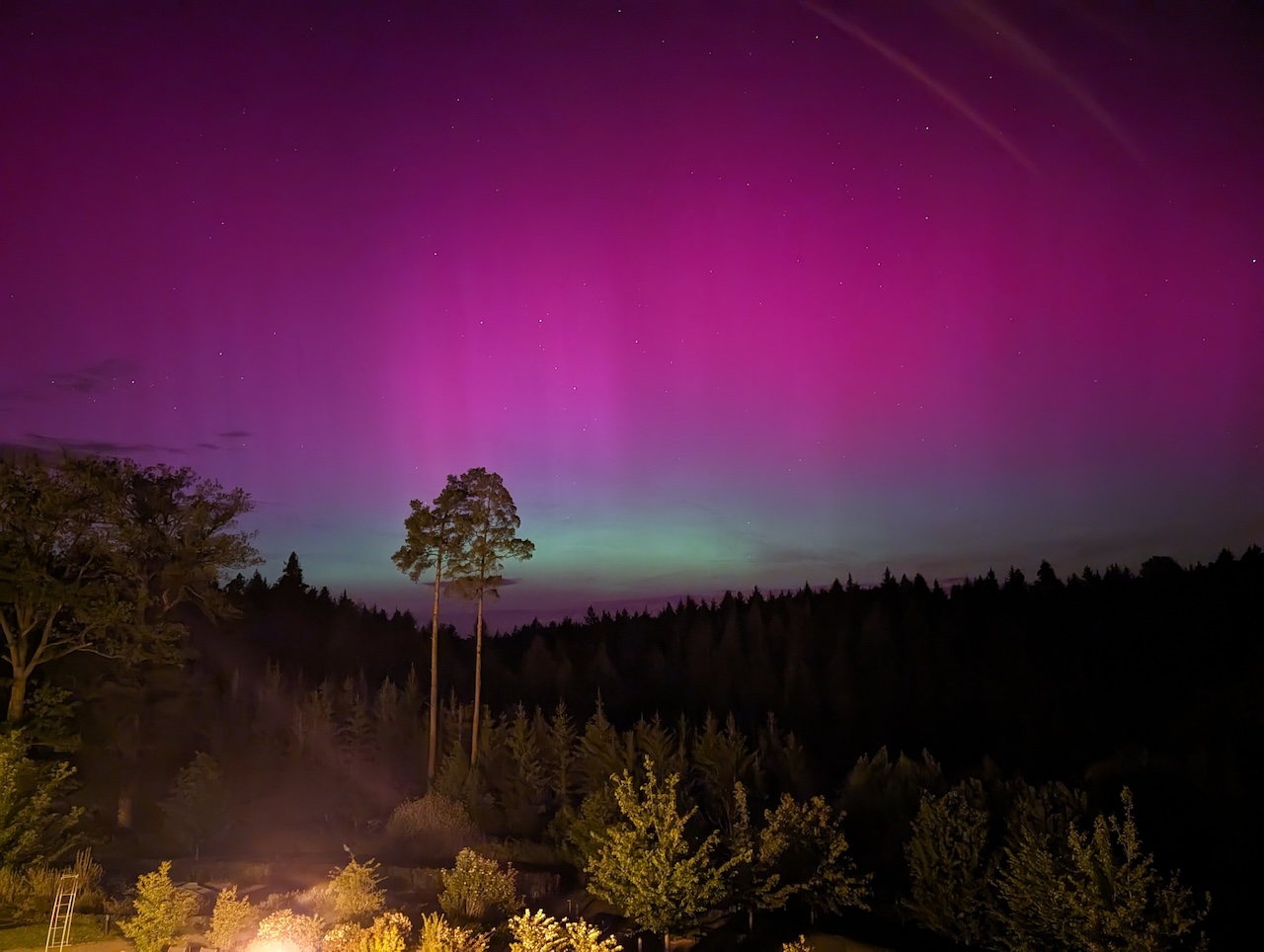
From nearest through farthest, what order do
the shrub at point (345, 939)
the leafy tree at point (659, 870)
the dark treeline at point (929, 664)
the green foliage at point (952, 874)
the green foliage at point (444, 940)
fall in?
the green foliage at point (444, 940) < the shrub at point (345, 939) < the leafy tree at point (659, 870) < the green foliage at point (952, 874) < the dark treeline at point (929, 664)

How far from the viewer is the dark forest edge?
74.9 feet

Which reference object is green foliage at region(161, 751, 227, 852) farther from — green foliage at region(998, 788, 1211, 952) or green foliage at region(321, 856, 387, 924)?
green foliage at region(998, 788, 1211, 952)

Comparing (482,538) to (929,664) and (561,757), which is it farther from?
(929,664)

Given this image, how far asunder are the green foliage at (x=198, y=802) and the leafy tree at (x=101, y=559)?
7.91 meters

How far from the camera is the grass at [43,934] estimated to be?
13.2m

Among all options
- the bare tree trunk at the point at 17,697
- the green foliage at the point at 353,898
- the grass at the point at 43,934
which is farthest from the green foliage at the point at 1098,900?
the bare tree trunk at the point at 17,697

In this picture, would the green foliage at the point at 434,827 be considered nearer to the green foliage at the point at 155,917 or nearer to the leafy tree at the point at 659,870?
the green foliage at the point at 155,917

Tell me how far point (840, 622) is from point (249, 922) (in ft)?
285

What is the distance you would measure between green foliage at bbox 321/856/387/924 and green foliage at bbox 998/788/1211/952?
38.3 feet

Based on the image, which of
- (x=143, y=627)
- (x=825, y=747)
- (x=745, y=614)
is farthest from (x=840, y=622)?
(x=143, y=627)

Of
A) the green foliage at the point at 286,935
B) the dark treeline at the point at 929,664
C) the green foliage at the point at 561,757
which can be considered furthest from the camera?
the dark treeline at the point at 929,664

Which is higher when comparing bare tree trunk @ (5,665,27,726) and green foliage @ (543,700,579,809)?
bare tree trunk @ (5,665,27,726)

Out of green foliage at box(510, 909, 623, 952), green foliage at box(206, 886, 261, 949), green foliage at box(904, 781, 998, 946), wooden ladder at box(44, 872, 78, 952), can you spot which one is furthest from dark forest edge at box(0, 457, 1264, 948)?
green foliage at box(206, 886, 261, 949)

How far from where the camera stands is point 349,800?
37781 mm
